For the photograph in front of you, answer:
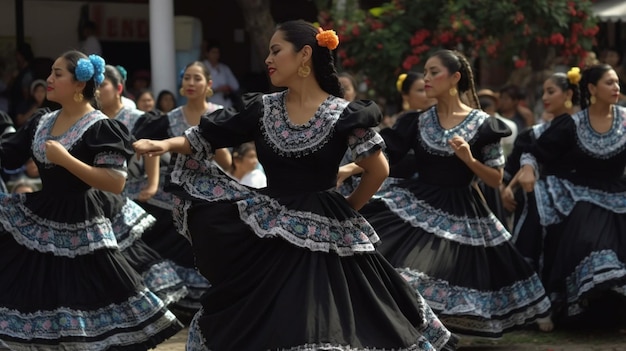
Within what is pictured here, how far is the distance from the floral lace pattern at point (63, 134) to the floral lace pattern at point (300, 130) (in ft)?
4.67

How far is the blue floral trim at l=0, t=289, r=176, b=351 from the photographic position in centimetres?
698

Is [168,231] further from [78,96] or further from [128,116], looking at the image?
[78,96]

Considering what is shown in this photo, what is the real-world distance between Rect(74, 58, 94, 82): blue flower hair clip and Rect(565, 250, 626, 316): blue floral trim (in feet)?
11.3

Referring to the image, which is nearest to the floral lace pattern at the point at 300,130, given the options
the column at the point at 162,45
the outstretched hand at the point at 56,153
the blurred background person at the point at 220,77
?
the outstretched hand at the point at 56,153

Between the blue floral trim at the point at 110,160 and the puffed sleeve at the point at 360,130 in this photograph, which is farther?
the blue floral trim at the point at 110,160

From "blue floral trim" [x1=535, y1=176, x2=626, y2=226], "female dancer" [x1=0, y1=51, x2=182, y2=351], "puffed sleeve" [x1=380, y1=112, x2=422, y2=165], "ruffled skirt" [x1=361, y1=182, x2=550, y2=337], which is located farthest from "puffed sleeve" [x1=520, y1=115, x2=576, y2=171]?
"female dancer" [x1=0, y1=51, x2=182, y2=351]

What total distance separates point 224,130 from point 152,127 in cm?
333

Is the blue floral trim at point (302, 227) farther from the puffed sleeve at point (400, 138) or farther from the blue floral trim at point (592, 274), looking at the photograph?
the blue floral trim at point (592, 274)

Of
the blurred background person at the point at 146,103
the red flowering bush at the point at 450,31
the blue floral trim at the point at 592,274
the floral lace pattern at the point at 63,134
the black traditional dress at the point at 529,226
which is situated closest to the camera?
the floral lace pattern at the point at 63,134

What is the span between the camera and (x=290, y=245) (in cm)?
580

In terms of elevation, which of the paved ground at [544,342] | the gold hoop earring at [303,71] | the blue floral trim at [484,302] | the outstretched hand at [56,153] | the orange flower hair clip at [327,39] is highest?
the orange flower hair clip at [327,39]

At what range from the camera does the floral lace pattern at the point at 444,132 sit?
7.95 metres

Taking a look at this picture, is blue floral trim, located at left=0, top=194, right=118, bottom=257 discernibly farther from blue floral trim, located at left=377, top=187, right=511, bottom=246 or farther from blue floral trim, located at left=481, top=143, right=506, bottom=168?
blue floral trim, located at left=481, top=143, right=506, bottom=168

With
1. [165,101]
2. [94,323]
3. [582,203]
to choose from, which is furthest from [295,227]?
[165,101]
